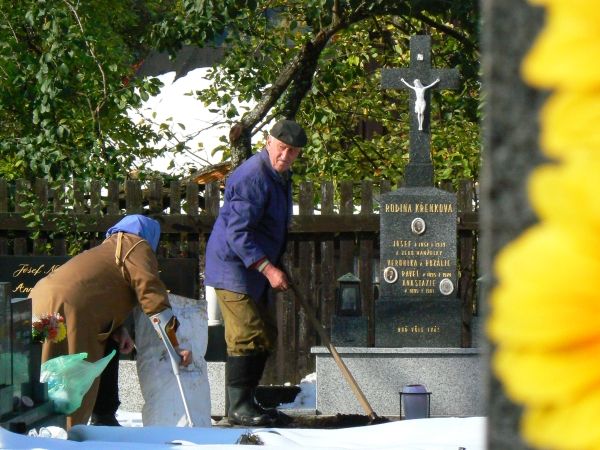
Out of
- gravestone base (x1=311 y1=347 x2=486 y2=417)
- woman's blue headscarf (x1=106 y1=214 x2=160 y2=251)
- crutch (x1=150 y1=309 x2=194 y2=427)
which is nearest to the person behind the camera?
crutch (x1=150 y1=309 x2=194 y2=427)

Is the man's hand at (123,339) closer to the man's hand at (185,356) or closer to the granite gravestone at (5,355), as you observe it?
the man's hand at (185,356)

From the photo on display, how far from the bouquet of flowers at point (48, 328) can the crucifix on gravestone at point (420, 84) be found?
3.74 meters

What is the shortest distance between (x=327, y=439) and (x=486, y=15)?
370 cm

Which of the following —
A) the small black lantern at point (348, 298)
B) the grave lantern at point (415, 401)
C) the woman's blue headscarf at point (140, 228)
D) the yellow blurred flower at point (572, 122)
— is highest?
the woman's blue headscarf at point (140, 228)

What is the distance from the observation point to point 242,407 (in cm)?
730

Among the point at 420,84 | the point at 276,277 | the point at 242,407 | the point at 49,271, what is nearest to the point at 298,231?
the point at 420,84

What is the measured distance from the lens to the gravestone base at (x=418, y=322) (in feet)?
28.4

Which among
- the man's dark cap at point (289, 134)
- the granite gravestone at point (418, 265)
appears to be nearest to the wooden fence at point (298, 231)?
the granite gravestone at point (418, 265)

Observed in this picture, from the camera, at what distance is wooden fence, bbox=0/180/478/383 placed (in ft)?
33.6

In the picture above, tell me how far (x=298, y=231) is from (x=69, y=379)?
5.15 m

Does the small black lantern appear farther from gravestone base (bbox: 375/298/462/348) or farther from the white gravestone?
the white gravestone

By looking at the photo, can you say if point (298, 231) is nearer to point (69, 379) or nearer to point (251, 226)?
point (251, 226)

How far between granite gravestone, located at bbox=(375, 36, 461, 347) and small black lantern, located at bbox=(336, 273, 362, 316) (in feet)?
0.58

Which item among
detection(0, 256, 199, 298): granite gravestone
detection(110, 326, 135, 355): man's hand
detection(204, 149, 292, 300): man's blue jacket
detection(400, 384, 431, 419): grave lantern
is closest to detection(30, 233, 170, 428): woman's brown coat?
detection(110, 326, 135, 355): man's hand
